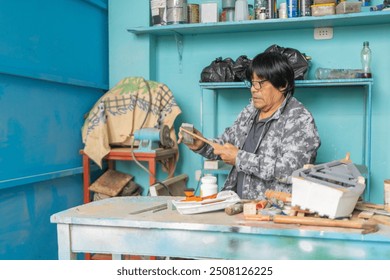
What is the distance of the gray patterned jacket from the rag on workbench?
3.27ft

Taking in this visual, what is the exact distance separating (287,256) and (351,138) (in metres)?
2.19

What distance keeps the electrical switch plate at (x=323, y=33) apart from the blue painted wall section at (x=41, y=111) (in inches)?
71.7

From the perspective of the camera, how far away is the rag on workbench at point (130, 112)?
319 cm

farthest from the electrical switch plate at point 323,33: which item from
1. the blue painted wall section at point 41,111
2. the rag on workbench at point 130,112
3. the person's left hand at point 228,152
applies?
the blue painted wall section at point 41,111

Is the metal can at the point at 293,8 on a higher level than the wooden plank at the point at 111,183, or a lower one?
higher

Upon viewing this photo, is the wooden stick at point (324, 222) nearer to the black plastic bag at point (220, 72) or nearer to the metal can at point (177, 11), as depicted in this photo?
the black plastic bag at point (220, 72)

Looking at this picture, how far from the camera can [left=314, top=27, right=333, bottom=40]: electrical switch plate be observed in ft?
→ 10.7

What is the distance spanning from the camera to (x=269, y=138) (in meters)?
2.18

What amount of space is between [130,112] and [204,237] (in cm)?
195

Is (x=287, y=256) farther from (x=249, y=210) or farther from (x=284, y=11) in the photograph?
(x=284, y=11)

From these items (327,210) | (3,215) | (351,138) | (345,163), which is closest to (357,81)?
(351,138)

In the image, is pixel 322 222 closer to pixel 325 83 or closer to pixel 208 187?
pixel 208 187

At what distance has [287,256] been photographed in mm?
1357

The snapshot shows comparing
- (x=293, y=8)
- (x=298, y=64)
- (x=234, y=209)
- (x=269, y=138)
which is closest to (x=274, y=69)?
(x=269, y=138)
